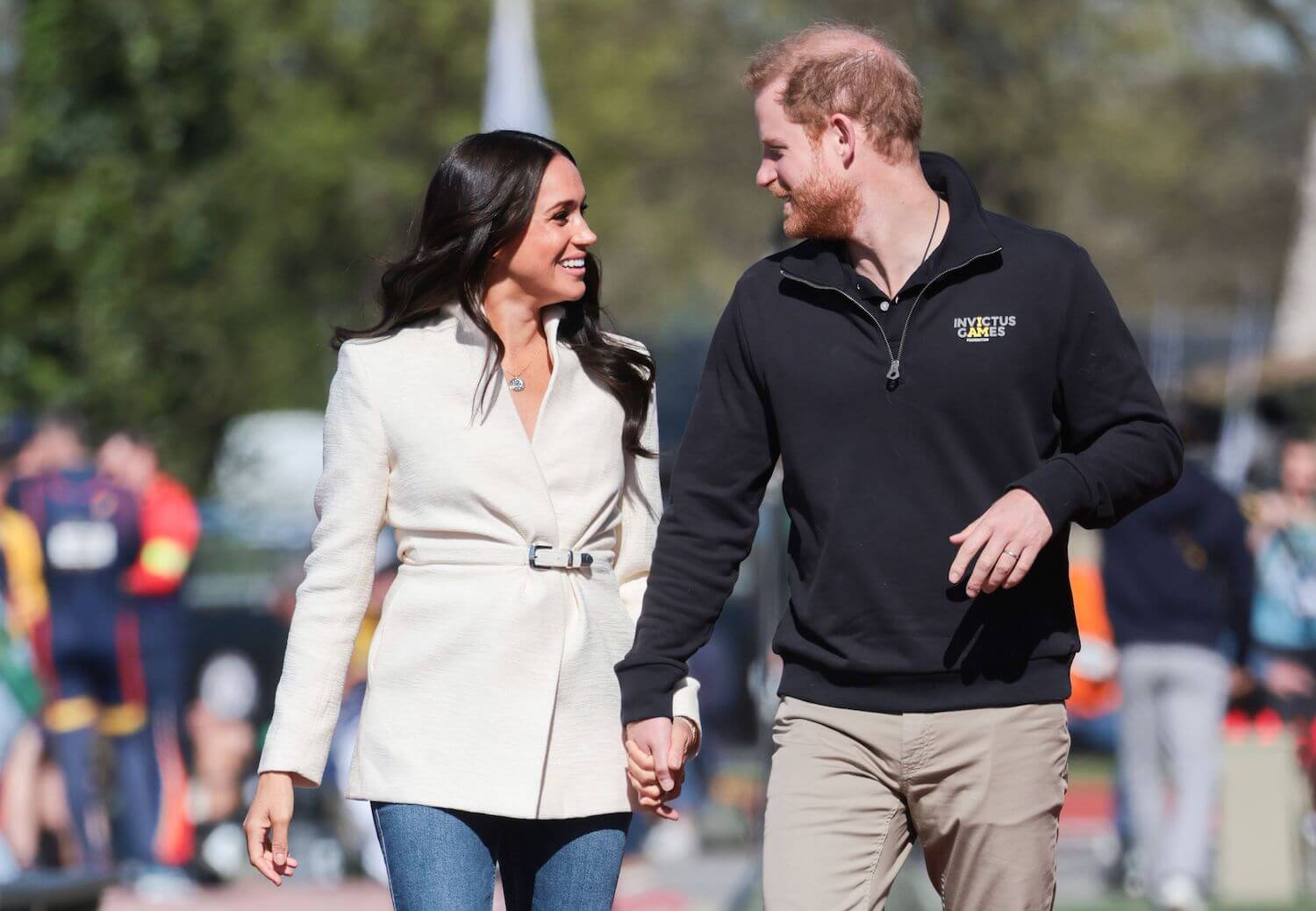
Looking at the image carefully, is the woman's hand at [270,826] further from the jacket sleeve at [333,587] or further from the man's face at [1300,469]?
the man's face at [1300,469]

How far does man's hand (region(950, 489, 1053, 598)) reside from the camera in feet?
10.9

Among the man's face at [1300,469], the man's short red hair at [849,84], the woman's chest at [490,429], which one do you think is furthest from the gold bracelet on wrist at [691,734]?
the man's face at [1300,469]

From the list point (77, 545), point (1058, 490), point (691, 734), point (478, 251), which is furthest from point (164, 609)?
point (1058, 490)

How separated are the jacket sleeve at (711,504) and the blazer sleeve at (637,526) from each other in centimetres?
11

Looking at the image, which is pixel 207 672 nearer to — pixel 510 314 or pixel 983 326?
pixel 510 314

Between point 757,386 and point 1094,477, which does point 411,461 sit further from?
Result: point 1094,477

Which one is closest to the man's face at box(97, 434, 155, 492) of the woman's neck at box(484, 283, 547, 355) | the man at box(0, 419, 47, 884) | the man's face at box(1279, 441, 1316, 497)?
the man at box(0, 419, 47, 884)

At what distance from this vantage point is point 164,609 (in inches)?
401

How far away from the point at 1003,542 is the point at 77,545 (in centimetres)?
762

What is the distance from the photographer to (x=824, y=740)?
3625 millimetres

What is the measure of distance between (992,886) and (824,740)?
389 mm

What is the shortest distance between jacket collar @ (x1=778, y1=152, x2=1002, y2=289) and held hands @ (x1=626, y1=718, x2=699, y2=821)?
860 mm

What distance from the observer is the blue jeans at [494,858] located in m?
3.51

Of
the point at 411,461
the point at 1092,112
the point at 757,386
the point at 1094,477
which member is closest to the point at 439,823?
the point at 411,461
